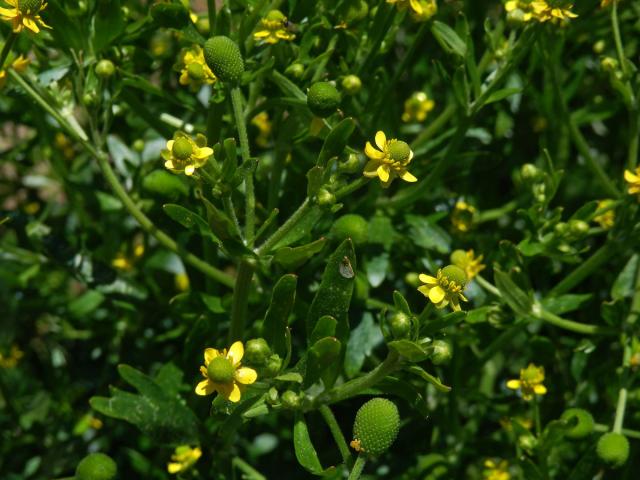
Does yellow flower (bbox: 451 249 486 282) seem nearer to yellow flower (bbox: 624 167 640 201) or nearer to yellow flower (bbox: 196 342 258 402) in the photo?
yellow flower (bbox: 624 167 640 201)

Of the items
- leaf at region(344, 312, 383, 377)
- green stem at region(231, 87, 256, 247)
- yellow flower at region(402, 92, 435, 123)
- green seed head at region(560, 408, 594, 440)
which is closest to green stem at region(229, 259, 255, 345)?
green stem at region(231, 87, 256, 247)

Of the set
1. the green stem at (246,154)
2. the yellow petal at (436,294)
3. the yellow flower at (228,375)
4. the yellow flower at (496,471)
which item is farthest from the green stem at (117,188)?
the yellow flower at (496,471)

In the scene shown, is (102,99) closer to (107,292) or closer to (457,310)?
(107,292)

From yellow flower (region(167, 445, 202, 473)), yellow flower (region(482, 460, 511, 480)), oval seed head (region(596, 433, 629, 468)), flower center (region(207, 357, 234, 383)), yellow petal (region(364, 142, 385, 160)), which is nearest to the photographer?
flower center (region(207, 357, 234, 383))

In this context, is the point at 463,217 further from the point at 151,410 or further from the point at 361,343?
the point at 151,410

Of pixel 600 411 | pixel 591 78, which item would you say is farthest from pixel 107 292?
pixel 591 78

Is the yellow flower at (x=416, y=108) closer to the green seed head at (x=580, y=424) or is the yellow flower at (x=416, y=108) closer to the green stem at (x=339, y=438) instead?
the green seed head at (x=580, y=424)
